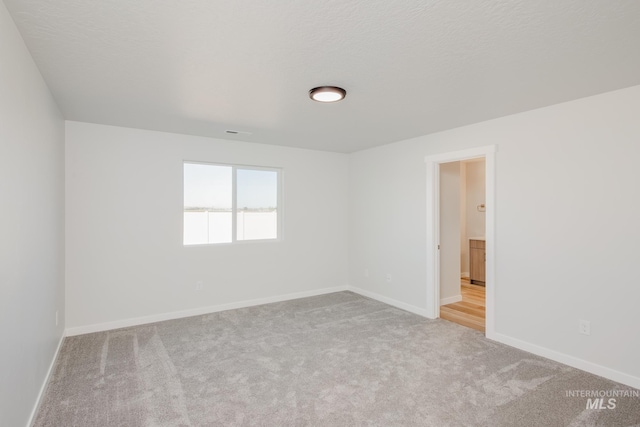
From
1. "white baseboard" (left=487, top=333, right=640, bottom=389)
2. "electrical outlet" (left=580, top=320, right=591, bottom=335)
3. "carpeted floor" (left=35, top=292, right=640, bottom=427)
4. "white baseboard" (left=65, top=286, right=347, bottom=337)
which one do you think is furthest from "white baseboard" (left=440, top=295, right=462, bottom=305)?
"electrical outlet" (left=580, top=320, right=591, bottom=335)

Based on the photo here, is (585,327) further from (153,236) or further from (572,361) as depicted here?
(153,236)

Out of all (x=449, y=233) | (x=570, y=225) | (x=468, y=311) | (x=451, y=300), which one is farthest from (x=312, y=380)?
(x=449, y=233)

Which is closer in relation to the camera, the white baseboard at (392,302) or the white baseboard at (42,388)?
the white baseboard at (42,388)

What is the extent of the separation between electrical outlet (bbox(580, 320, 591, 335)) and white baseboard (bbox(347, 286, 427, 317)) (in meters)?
1.74

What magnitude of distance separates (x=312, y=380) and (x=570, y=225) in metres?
2.68

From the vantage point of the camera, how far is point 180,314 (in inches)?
171

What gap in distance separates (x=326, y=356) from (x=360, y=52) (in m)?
2.64

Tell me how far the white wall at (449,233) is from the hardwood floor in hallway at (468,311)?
0.17m

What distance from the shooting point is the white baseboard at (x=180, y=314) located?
379 centimetres

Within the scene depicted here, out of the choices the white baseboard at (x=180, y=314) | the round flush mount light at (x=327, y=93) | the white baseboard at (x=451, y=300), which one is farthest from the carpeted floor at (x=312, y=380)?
the round flush mount light at (x=327, y=93)

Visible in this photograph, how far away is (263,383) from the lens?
8.80ft

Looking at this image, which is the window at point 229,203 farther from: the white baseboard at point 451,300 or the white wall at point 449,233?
the white baseboard at point 451,300

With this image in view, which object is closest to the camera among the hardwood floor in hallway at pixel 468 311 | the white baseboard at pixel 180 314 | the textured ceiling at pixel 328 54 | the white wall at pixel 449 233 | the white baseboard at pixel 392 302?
the textured ceiling at pixel 328 54

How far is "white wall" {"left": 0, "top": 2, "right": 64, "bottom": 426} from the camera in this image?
65.5 inches
